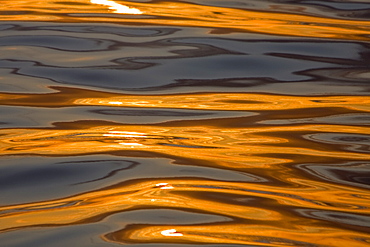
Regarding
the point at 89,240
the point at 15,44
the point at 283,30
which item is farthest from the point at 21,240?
the point at 283,30

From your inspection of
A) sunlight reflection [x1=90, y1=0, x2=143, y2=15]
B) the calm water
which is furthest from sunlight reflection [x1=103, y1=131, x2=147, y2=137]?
sunlight reflection [x1=90, y1=0, x2=143, y2=15]

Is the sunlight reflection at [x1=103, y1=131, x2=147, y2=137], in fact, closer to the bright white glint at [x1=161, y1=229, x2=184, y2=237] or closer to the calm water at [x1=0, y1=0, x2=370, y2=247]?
the calm water at [x1=0, y1=0, x2=370, y2=247]

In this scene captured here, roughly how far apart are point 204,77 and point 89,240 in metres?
0.98

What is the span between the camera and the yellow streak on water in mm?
2100

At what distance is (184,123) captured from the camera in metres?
1.48

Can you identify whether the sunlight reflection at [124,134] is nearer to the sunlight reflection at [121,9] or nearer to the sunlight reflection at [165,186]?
the sunlight reflection at [165,186]

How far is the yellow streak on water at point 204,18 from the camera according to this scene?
210cm

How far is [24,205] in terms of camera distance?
3.42ft

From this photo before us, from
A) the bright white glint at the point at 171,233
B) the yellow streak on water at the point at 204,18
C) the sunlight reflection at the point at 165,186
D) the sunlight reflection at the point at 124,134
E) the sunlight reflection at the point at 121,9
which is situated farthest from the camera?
the sunlight reflection at the point at 121,9

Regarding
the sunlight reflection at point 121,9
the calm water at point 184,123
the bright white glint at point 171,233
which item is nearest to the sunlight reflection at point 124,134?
the calm water at point 184,123

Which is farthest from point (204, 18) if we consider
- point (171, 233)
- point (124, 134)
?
point (171, 233)

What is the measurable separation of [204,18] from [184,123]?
771 mm

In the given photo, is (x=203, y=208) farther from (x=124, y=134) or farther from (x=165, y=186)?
(x=124, y=134)

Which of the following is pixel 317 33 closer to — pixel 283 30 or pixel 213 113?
pixel 283 30
